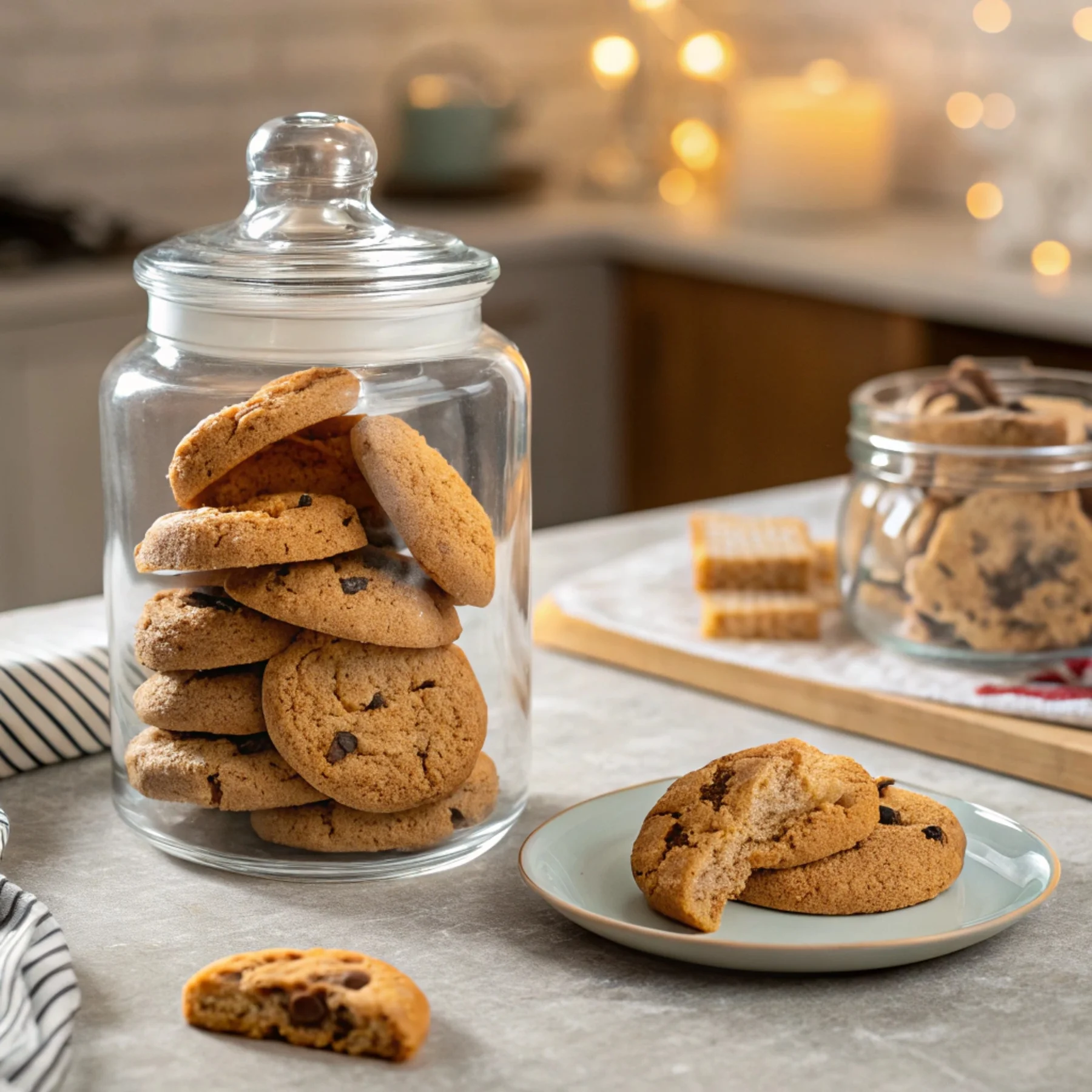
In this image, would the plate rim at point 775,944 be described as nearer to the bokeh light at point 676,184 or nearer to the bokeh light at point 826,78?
the bokeh light at point 826,78

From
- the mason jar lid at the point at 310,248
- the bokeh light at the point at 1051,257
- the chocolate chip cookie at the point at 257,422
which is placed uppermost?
the mason jar lid at the point at 310,248

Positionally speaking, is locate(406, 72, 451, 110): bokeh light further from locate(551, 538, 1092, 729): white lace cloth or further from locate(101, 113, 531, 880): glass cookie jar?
locate(101, 113, 531, 880): glass cookie jar

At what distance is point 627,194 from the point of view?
3.32m

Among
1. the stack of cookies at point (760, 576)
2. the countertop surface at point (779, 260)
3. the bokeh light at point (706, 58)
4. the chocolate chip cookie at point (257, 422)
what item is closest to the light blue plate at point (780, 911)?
the chocolate chip cookie at point (257, 422)

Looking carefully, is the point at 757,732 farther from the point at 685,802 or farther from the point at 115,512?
the point at 115,512

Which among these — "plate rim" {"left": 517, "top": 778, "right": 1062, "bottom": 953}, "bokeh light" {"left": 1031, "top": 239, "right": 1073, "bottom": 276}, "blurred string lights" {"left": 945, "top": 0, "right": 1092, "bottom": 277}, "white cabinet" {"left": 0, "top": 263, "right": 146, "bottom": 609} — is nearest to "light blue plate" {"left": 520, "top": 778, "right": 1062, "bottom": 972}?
"plate rim" {"left": 517, "top": 778, "right": 1062, "bottom": 953}

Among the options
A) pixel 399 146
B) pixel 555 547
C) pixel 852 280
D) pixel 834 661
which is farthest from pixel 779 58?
pixel 834 661

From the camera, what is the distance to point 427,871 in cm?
79

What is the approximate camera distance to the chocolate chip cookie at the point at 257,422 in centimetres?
73

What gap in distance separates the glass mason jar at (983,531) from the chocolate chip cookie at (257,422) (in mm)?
489

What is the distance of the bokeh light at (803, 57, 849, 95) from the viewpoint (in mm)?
2826

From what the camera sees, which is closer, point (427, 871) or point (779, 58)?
point (427, 871)

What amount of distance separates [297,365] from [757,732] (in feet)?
1.34

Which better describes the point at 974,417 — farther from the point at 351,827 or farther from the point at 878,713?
the point at 351,827
